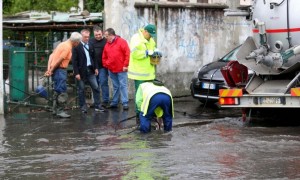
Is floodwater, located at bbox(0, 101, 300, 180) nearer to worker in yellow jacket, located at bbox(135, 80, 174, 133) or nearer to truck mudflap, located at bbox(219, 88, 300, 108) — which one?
worker in yellow jacket, located at bbox(135, 80, 174, 133)

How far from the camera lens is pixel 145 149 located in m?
10.2

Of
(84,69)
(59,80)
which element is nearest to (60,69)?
(59,80)

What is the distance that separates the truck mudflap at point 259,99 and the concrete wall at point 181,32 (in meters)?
4.58

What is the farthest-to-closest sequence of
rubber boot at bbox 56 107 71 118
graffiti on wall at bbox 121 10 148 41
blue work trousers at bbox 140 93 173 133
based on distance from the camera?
graffiti on wall at bbox 121 10 148 41, rubber boot at bbox 56 107 71 118, blue work trousers at bbox 140 93 173 133

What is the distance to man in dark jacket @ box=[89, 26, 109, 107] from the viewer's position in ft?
50.9

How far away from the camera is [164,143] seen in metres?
10.8

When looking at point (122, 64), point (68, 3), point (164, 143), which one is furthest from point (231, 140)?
point (68, 3)

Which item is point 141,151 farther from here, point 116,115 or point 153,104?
point 116,115

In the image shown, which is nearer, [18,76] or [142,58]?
[142,58]

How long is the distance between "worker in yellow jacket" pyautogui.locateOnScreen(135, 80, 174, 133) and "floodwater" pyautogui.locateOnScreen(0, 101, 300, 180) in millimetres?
212

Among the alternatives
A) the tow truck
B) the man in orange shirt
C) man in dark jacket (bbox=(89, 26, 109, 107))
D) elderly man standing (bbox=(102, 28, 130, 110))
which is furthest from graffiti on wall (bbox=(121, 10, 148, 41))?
the tow truck

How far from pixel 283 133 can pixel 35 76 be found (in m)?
6.72

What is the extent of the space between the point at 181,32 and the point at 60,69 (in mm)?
4902

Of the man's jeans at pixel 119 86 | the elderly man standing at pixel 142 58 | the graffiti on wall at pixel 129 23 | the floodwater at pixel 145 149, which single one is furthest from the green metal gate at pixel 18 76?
the elderly man standing at pixel 142 58
